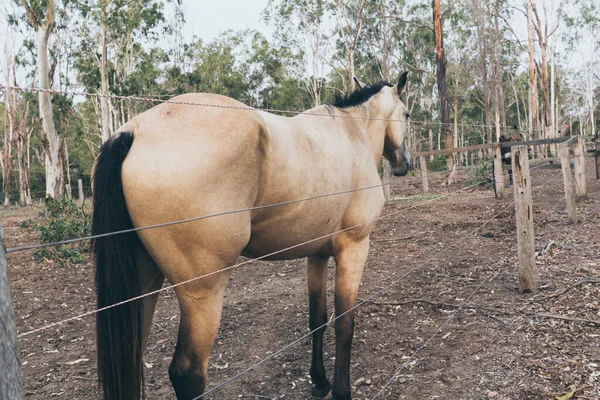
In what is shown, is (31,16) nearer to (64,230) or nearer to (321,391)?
(64,230)

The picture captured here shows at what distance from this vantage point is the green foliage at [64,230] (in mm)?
7539

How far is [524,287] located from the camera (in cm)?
428

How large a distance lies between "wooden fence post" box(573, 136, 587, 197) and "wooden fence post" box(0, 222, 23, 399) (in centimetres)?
973

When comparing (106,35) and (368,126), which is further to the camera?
(106,35)

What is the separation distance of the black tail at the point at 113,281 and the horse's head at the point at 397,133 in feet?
8.12

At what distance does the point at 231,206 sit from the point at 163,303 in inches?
137

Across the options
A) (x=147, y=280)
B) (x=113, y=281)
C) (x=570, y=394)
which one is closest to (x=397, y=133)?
(x=570, y=394)

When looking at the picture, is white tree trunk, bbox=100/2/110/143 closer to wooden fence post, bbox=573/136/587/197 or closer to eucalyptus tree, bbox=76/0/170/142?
eucalyptus tree, bbox=76/0/170/142

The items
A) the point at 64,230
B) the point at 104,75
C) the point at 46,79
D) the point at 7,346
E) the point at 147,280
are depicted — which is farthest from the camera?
the point at 104,75

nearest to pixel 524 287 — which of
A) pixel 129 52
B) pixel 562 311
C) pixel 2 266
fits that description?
pixel 562 311

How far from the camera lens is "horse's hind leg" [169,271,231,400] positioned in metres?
1.95

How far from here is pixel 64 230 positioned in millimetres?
8305

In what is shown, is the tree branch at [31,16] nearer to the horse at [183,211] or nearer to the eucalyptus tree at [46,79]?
the eucalyptus tree at [46,79]

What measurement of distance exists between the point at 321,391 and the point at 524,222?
8.84 feet
